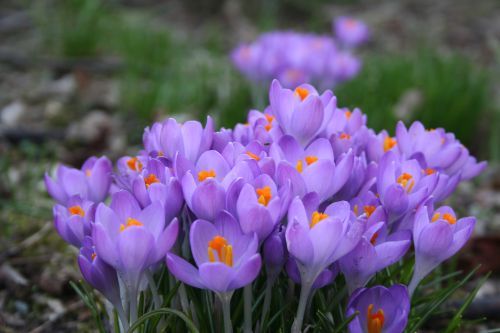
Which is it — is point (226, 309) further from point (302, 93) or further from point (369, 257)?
point (302, 93)

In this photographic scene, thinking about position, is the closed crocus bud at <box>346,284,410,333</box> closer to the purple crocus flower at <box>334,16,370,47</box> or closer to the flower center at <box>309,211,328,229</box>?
the flower center at <box>309,211,328,229</box>

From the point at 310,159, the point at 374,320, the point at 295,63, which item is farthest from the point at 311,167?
the point at 295,63

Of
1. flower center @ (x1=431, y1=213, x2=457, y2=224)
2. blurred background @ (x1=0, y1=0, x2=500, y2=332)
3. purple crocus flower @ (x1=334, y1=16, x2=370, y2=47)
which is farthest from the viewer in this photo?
purple crocus flower @ (x1=334, y1=16, x2=370, y2=47)

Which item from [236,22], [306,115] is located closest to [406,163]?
[306,115]

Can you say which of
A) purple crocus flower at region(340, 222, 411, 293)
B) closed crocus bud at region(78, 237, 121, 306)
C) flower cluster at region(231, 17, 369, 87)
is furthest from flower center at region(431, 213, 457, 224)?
flower cluster at region(231, 17, 369, 87)

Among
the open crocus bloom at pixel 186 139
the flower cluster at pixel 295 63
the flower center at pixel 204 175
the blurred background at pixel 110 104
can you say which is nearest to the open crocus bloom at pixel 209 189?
the flower center at pixel 204 175

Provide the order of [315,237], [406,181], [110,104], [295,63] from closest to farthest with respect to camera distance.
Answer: [315,237], [406,181], [295,63], [110,104]

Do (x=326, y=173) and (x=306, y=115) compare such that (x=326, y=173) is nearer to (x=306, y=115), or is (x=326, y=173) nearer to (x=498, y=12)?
(x=306, y=115)

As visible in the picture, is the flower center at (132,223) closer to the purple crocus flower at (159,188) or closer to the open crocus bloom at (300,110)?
the purple crocus flower at (159,188)
